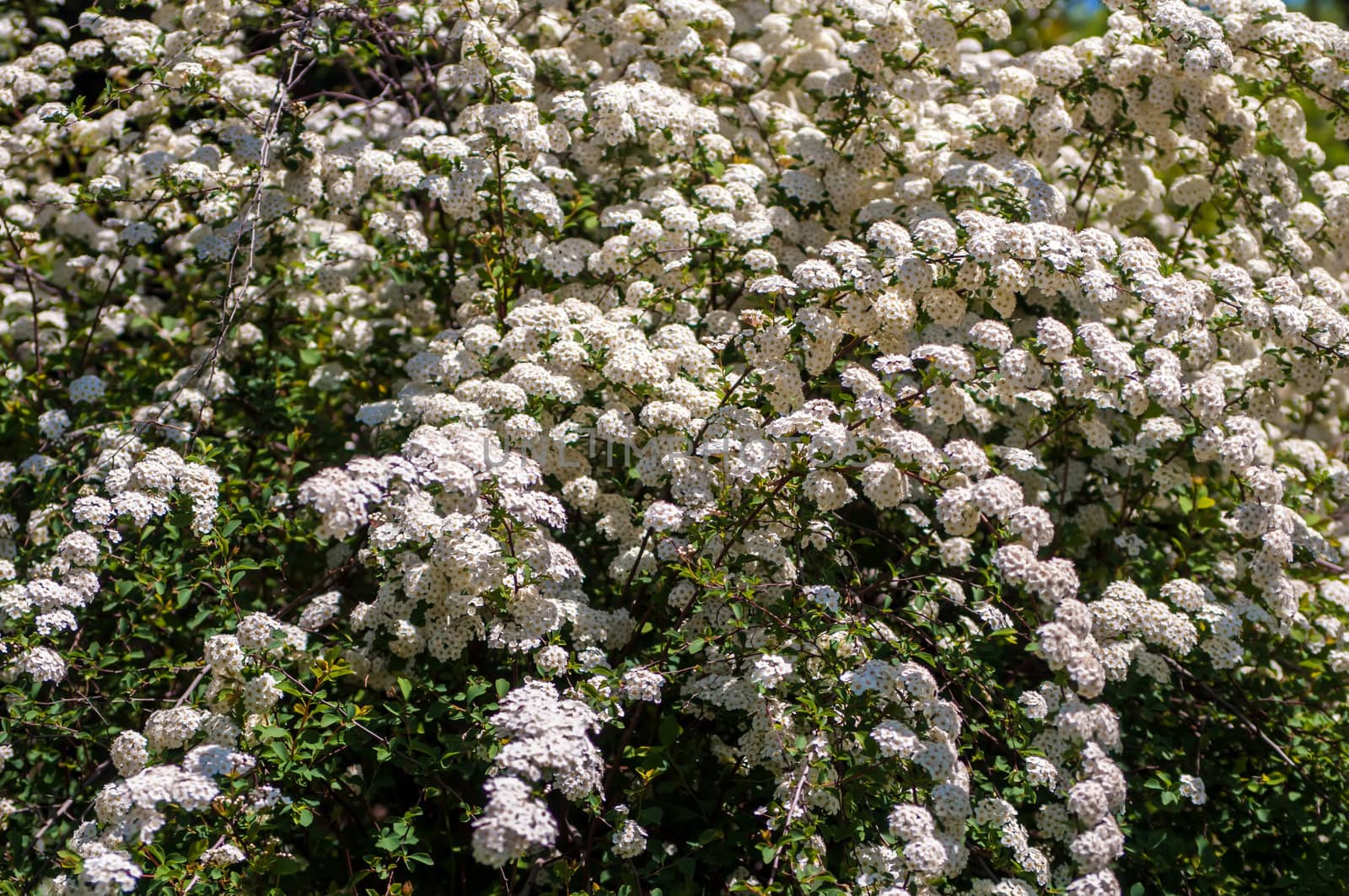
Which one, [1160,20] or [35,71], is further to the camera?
[35,71]

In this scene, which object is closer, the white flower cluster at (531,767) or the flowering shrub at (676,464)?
the white flower cluster at (531,767)

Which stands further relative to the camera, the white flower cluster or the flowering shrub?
the flowering shrub

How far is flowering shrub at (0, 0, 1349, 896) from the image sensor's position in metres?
3.05

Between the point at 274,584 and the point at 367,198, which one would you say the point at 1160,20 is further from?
the point at 274,584

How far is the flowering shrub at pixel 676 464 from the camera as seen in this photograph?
305cm

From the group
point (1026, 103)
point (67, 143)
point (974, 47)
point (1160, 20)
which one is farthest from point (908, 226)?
point (67, 143)

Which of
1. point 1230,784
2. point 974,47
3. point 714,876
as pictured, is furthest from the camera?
point 974,47

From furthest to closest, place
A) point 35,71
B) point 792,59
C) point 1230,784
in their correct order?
point 792,59, point 35,71, point 1230,784

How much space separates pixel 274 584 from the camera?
13.9 ft

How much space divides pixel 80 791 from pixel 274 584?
926 mm

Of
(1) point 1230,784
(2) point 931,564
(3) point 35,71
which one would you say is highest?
(3) point 35,71

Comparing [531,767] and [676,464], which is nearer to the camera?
[531,767]

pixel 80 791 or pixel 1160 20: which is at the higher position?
pixel 1160 20

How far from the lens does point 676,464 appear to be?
3.42 meters
